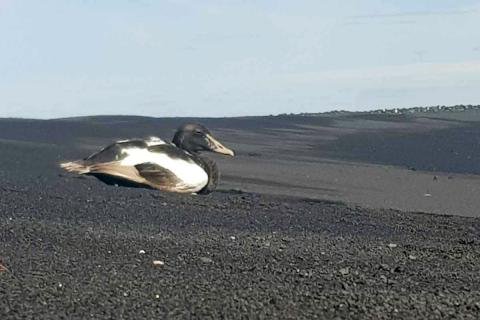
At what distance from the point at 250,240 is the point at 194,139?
5383 mm

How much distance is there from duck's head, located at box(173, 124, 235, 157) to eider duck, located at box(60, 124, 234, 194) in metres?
1.16

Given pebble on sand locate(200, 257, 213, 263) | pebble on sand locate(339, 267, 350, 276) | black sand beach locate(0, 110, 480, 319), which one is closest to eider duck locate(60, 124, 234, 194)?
black sand beach locate(0, 110, 480, 319)

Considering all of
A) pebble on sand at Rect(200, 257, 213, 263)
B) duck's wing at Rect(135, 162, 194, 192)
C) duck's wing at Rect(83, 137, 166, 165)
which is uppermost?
duck's wing at Rect(83, 137, 166, 165)

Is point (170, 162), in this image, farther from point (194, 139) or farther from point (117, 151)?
point (194, 139)

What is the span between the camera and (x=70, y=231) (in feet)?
27.4

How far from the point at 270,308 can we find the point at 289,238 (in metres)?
3.27

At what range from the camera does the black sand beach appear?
5.79 metres

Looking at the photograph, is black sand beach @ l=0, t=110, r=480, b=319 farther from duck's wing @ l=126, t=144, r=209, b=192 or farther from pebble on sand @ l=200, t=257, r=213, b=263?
duck's wing @ l=126, t=144, r=209, b=192

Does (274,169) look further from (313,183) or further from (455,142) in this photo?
(455,142)

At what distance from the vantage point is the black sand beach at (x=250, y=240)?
579 cm

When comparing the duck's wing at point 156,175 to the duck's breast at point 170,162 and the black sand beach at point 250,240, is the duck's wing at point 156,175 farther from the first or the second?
the black sand beach at point 250,240

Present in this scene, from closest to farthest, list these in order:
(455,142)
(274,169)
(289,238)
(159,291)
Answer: (159,291) → (289,238) → (274,169) → (455,142)

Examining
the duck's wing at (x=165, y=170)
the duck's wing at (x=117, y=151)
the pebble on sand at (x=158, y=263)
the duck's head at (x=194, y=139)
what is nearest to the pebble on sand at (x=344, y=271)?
the pebble on sand at (x=158, y=263)

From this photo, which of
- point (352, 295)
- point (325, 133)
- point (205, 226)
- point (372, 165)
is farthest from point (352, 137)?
point (352, 295)
